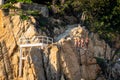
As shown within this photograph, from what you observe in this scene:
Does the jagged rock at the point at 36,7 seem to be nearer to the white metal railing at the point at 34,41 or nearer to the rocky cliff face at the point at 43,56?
the rocky cliff face at the point at 43,56

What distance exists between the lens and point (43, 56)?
39.2 m

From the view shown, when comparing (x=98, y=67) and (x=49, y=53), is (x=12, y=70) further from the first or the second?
(x=98, y=67)

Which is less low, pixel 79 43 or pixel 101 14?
pixel 101 14

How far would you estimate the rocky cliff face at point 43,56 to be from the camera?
127 ft

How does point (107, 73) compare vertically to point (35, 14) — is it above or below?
below

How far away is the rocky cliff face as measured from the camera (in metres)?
38.6

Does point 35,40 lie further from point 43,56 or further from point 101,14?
point 101,14

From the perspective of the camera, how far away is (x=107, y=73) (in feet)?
140

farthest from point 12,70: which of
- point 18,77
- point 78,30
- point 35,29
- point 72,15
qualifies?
point 72,15

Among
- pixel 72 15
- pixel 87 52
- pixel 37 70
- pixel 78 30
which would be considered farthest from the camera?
pixel 72 15

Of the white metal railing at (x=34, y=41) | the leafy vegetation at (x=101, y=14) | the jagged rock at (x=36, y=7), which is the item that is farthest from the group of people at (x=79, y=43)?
the leafy vegetation at (x=101, y=14)

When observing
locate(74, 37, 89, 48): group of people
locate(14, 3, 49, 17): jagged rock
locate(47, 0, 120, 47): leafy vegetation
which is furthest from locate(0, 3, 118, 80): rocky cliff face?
locate(47, 0, 120, 47): leafy vegetation

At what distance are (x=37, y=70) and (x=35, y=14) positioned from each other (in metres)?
7.81

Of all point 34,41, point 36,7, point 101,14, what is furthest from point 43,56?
point 101,14
